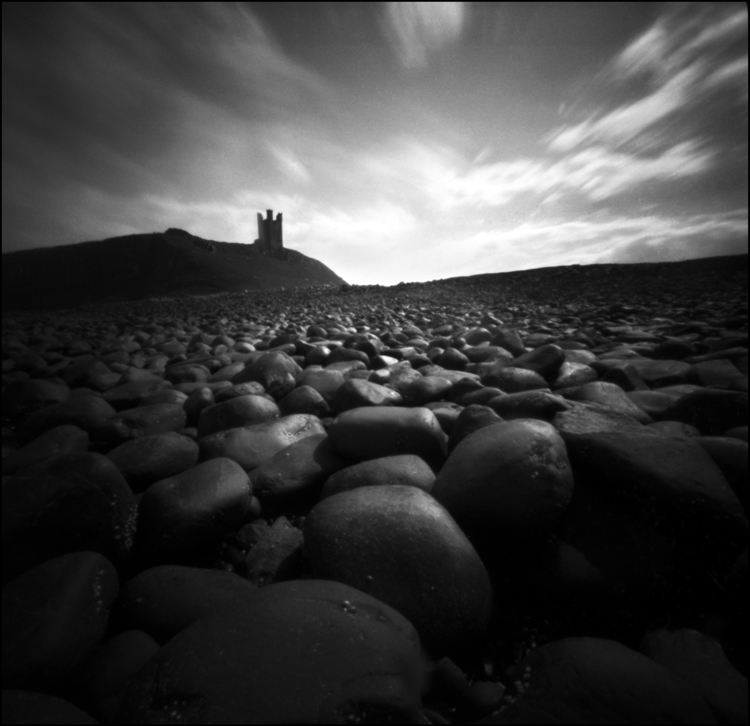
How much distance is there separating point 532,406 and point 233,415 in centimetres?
157

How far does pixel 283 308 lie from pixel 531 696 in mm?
7918

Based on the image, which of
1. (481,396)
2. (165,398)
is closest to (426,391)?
(481,396)

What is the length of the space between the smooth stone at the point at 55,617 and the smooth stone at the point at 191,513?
0.58 ft

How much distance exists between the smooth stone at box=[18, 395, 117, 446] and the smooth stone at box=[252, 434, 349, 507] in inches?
37.7

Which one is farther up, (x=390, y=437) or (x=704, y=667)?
(x=390, y=437)

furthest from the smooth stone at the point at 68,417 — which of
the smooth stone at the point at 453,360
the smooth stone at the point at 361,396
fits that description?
the smooth stone at the point at 453,360

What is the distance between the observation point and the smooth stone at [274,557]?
1134mm

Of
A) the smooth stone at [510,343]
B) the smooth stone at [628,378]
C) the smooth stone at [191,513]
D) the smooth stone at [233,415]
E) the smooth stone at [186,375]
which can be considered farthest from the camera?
the smooth stone at [510,343]

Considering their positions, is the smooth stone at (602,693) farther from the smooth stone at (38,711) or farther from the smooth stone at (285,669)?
the smooth stone at (38,711)

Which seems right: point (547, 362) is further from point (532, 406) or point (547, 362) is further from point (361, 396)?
point (361, 396)

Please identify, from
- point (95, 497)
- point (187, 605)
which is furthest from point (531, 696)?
point (95, 497)

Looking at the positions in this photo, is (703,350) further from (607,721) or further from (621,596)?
(607,721)

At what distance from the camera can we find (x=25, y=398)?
1.78 m

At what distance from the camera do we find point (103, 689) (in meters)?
0.73
